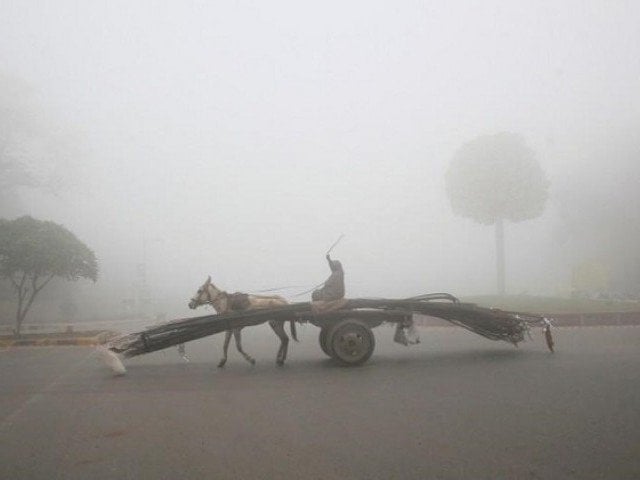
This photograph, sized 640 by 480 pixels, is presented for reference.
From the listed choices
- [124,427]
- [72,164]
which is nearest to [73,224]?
[72,164]

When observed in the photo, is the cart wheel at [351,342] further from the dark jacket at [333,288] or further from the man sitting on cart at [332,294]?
the dark jacket at [333,288]

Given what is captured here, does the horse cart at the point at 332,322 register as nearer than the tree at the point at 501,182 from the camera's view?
Yes

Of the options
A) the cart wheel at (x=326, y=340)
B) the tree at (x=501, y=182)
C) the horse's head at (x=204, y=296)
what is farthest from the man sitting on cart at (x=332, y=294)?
the tree at (x=501, y=182)

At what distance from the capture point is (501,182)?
28172 mm

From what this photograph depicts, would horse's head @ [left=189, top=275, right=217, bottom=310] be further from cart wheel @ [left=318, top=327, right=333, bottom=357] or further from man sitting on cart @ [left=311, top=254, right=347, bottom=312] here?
cart wheel @ [left=318, top=327, right=333, bottom=357]

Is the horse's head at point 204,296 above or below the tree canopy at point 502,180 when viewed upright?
below

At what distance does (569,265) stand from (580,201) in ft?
20.9

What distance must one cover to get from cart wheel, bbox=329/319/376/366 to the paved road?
0.29 meters

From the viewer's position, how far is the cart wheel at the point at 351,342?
7621 mm

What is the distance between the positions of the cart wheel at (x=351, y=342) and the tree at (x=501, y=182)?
22.5m

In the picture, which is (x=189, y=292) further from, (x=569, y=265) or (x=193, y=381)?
(x=193, y=381)

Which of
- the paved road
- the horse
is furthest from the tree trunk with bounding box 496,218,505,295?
the horse

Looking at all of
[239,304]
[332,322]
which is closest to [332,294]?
[332,322]

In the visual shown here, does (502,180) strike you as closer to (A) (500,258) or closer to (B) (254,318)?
(A) (500,258)
